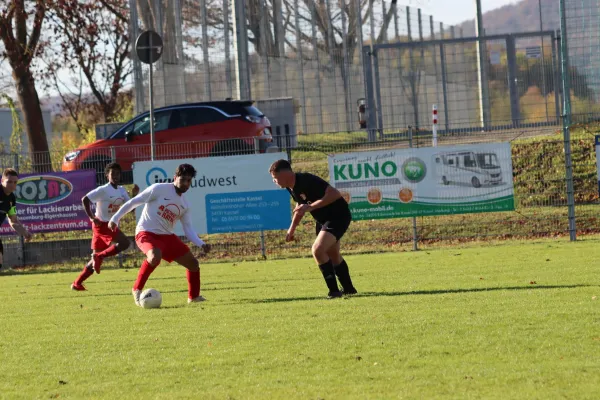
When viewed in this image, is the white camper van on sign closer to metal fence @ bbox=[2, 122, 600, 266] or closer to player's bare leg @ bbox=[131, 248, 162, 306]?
metal fence @ bbox=[2, 122, 600, 266]

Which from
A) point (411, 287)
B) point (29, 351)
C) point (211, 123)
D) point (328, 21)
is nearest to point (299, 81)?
point (328, 21)

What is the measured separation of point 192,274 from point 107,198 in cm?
361

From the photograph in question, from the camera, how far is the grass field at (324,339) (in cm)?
722

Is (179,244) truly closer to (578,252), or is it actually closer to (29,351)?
(29,351)

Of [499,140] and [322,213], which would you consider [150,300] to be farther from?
[499,140]

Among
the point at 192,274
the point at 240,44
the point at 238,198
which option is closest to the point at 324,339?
the point at 192,274

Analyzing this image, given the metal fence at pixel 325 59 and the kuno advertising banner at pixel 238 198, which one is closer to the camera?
the kuno advertising banner at pixel 238 198

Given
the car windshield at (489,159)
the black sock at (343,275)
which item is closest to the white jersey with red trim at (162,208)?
the black sock at (343,275)

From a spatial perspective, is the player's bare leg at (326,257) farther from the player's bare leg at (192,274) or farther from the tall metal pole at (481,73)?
the tall metal pole at (481,73)

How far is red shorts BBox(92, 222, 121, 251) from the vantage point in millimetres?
16344

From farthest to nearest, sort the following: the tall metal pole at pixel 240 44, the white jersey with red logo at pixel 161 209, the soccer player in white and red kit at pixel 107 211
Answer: the tall metal pole at pixel 240 44 < the soccer player in white and red kit at pixel 107 211 < the white jersey with red logo at pixel 161 209

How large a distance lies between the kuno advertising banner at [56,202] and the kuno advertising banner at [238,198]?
1809 millimetres

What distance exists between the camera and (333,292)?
1269 cm

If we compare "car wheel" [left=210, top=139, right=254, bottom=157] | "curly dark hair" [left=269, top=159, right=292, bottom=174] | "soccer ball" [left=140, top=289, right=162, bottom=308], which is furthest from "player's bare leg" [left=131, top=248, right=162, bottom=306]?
"car wheel" [left=210, top=139, right=254, bottom=157]
